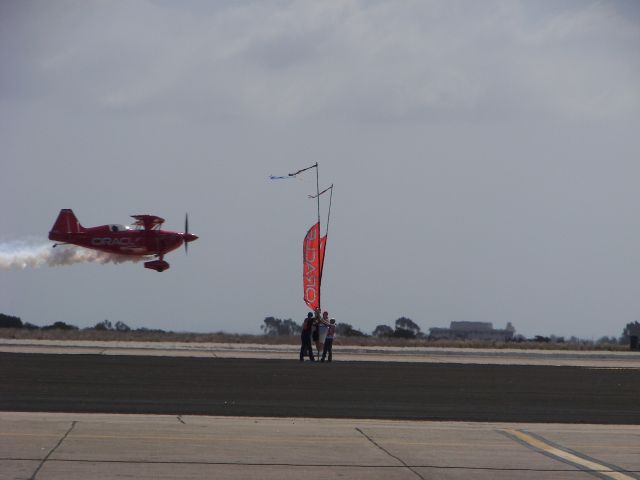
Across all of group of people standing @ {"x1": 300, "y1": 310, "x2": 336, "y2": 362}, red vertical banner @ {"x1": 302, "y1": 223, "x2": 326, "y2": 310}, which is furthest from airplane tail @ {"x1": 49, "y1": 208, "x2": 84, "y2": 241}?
group of people standing @ {"x1": 300, "y1": 310, "x2": 336, "y2": 362}

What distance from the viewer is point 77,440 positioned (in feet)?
50.8

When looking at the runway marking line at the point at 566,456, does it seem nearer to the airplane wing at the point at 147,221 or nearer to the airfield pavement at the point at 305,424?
the airfield pavement at the point at 305,424

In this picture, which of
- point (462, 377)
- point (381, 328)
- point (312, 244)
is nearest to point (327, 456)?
point (462, 377)

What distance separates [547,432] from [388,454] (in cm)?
415

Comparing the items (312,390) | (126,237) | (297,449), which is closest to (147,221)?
(126,237)

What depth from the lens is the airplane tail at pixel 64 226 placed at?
7925 centimetres

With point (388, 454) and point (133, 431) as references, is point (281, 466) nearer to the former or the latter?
point (388, 454)

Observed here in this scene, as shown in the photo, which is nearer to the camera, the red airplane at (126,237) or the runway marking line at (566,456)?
the runway marking line at (566,456)

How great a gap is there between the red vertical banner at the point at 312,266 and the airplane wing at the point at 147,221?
20.3m

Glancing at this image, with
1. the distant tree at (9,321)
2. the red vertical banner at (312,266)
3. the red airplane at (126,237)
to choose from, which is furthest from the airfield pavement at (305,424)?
the distant tree at (9,321)

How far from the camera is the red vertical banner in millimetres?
59312

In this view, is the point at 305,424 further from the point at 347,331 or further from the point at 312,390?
the point at 347,331

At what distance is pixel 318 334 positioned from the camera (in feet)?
132

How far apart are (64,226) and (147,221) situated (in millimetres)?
5979
